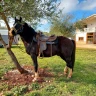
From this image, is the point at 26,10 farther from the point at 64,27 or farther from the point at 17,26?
the point at 64,27

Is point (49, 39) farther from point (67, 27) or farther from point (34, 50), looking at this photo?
point (67, 27)

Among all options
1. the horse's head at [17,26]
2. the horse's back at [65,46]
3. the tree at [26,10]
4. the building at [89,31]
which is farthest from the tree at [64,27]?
the horse's head at [17,26]

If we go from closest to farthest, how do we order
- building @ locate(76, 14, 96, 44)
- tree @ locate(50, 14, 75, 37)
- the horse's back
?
the horse's back < tree @ locate(50, 14, 75, 37) < building @ locate(76, 14, 96, 44)

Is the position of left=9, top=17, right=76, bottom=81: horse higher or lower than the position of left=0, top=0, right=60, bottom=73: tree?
lower

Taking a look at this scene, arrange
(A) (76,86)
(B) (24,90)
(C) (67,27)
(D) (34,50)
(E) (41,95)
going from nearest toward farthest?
(E) (41,95), (B) (24,90), (A) (76,86), (D) (34,50), (C) (67,27)

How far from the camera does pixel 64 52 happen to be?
4.88 m

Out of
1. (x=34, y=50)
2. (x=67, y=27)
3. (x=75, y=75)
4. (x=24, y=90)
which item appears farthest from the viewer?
(x=67, y=27)

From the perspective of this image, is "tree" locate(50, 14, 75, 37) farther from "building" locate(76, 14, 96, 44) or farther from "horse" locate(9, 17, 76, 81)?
"horse" locate(9, 17, 76, 81)

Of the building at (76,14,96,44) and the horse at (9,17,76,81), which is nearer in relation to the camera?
the horse at (9,17,76,81)

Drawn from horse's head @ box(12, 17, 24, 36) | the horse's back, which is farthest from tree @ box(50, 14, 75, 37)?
horse's head @ box(12, 17, 24, 36)

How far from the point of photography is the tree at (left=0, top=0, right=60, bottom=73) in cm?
457

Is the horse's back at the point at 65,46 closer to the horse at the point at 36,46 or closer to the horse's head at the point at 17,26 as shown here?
the horse at the point at 36,46

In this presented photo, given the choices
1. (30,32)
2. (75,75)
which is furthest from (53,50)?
(75,75)

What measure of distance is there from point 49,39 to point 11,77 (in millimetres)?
1960
